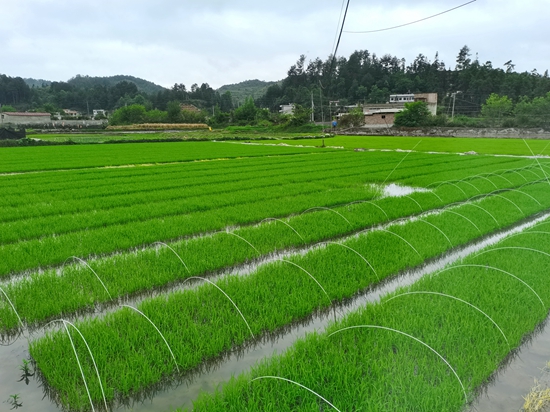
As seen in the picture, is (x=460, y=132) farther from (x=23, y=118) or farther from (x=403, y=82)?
(x=23, y=118)

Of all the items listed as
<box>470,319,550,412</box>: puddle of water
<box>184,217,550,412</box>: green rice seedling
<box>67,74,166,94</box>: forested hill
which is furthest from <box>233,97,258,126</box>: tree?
<box>67,74,166,94</box>: forested hill

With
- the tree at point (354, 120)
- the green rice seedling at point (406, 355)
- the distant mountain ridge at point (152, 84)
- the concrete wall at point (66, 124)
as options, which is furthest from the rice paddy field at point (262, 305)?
the distant mountain ridge at point (152, 84)

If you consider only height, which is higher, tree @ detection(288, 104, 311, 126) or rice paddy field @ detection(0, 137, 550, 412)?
tree @ detection(288, 104, 311, 126)

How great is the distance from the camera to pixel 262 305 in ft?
12.0

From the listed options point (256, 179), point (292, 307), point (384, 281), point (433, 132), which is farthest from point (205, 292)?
point (433, 132)

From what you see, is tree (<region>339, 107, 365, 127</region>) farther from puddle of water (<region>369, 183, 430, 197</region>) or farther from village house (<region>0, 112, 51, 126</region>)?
village house (<region>0, 112, 51, 126</region>)

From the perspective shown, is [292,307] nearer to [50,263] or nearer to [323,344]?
[323,344]

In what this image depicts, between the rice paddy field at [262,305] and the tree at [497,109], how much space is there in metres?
29.8

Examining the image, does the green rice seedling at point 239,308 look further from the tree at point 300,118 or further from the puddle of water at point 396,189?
the tree at point 300,118

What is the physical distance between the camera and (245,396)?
2512 mm

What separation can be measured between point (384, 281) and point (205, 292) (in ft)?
6.89

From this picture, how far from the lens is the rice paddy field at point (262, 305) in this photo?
2582 millimetres

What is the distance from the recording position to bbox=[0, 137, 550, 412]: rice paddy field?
2582 millimetres

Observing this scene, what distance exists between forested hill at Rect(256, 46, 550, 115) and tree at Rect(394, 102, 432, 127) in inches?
231
